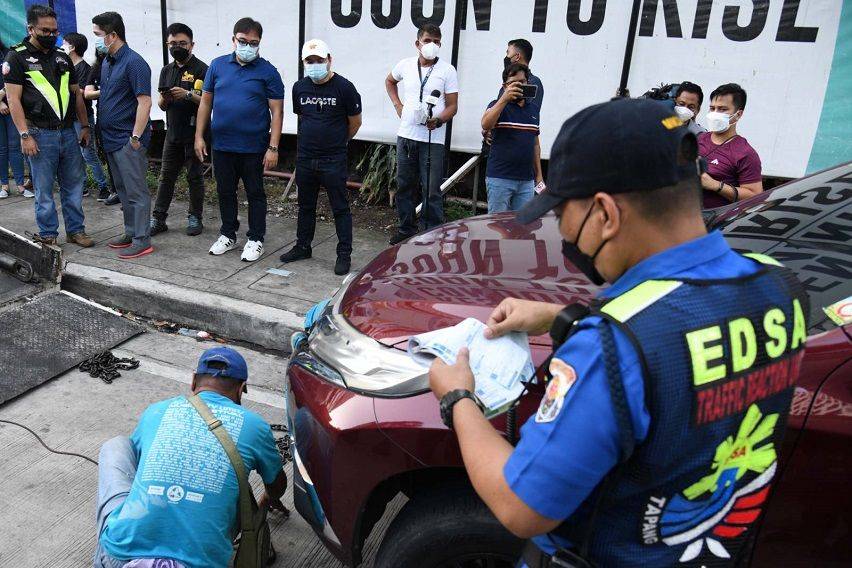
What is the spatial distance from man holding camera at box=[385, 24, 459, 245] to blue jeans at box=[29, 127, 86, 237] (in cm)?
287

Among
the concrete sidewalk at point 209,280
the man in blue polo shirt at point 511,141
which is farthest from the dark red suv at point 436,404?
the man in blue polo shirt at point 511,141

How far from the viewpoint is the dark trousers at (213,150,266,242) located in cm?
580

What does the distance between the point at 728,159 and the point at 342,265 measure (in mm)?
3070

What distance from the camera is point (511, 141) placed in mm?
5562

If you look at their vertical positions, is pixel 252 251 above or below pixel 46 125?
below

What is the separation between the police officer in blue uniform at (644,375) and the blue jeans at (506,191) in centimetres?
449

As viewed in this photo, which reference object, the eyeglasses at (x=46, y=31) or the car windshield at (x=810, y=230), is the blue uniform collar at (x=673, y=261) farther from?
the eyeglasses at (x=46, y=31)

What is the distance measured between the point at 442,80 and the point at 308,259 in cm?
198

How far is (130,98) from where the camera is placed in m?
5.85

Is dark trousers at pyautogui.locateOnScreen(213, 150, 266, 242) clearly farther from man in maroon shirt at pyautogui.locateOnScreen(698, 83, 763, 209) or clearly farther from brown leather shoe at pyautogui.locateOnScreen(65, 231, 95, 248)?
man in maroon shirt at pyautogui.locateOnScreen(698, 83, 763, 209)

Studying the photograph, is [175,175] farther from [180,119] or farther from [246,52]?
[246,52]

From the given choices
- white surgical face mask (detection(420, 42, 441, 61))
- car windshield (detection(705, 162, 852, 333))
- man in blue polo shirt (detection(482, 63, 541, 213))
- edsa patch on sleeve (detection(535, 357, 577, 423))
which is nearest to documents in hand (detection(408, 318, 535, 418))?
Answer: edsa patch on sleeve (detection(535, 357, 577, 423))

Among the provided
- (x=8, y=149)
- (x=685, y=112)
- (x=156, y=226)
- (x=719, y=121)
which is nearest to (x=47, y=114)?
(x=156, y=226)

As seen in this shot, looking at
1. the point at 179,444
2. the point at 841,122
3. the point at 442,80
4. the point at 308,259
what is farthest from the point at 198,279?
the point at 841,122
